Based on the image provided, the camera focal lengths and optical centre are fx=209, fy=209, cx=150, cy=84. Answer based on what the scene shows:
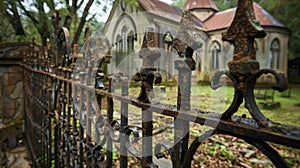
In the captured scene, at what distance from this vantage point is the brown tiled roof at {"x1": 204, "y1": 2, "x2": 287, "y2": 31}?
44.2ft

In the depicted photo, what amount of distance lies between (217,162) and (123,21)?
12546 millimetres

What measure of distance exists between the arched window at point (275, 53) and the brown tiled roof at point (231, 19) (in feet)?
3.72

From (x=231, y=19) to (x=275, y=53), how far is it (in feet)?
12.1

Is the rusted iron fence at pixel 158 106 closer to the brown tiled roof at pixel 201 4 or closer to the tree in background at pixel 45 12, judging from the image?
the tree in background at pixel 45 12

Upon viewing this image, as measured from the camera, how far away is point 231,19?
13.7m

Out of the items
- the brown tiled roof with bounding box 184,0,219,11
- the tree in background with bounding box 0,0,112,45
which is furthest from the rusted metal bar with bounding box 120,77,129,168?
the brown tiled roof with bounding box 184,0,219,11

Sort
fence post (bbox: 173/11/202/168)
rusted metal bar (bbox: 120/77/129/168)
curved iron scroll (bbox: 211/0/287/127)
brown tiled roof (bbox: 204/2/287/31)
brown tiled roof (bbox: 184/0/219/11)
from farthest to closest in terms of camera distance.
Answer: brown tiled roof (bbox: 184/0/219/11)
brown tiled roof (bbox: 204/2/287/31)
rusted metal bar (bbox: 120/77/129/168)
fence post (bbox: 173/11/202/168)
curved iron scroll (bbox: 211/0/287/127)

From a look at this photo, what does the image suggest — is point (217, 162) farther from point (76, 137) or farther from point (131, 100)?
point (131, 100)

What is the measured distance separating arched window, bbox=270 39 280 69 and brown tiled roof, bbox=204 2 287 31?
3.72 ft

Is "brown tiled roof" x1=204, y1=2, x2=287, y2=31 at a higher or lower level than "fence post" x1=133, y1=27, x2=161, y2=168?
higher

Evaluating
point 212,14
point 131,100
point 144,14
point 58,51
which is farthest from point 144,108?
point 212,14

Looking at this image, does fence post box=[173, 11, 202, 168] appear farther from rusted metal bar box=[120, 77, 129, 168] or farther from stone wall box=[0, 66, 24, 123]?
stone wall box=[0, 66, 24, 123]

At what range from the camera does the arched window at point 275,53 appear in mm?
13672

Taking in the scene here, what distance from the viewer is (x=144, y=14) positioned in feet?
38.5
